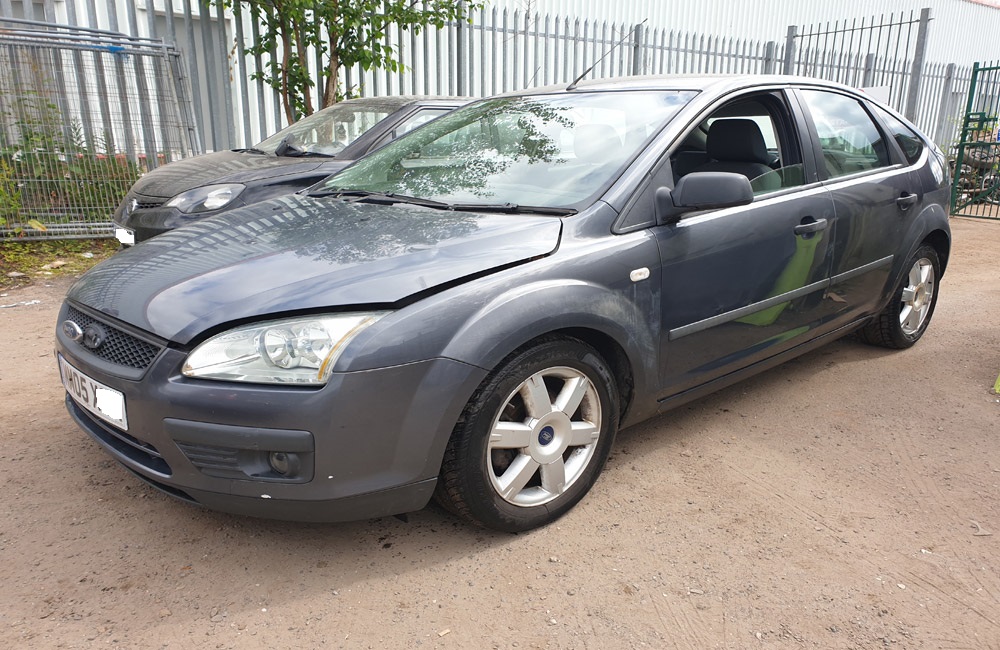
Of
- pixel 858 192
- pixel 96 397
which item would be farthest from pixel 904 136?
pixel 96 397

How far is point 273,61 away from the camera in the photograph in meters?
8.41

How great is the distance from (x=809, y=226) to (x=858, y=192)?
1.72 ft

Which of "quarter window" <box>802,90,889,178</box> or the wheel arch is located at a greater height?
"quarter window" <box>802,90,889,178</box>

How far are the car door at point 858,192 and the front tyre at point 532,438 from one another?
1.63 metres

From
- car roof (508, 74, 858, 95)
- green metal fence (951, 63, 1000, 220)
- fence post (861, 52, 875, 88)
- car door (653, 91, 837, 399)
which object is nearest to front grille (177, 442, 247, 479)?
car door (653, 91, 837, 399)

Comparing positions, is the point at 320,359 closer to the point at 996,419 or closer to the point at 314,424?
the point at 314,424

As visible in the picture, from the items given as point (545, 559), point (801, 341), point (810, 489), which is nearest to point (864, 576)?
point (810, 489)

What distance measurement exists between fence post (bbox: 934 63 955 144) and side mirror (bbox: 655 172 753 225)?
51.1 feet

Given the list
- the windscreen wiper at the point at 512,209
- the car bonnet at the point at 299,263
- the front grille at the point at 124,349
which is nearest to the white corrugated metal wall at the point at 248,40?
the windscreen wiper at the point at 512,209

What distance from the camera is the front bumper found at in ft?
6.69

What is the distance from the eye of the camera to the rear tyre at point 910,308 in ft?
13.9

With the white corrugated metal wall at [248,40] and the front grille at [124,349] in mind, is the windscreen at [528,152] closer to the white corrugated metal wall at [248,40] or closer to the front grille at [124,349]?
the front grille at [124,349]

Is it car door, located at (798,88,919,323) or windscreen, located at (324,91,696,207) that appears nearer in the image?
windscreen, located at (324,91,696,207)

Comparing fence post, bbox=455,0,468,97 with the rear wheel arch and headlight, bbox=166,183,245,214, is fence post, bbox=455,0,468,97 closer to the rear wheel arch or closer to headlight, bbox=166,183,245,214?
headlight, bbox=166,183,245,214
